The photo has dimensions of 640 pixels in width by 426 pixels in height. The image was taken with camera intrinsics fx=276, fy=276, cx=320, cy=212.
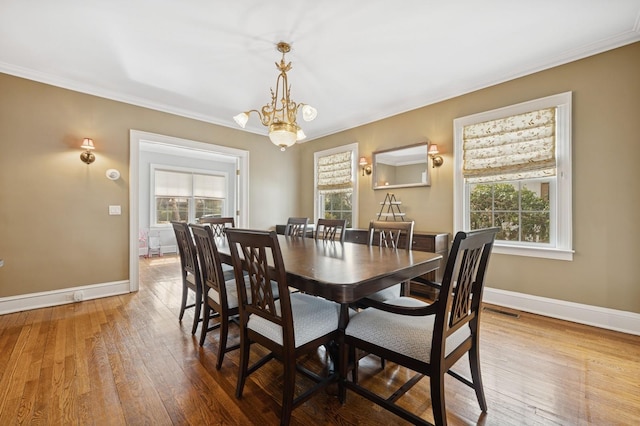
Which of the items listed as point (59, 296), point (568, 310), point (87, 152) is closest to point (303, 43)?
point (87, 152)

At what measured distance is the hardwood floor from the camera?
1482mm

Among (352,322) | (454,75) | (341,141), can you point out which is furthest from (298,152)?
(352,322)

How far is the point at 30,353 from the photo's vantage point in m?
2.11

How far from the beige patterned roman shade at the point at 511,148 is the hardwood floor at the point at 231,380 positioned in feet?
5.11

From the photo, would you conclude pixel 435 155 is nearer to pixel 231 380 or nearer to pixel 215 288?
pixel 215 288

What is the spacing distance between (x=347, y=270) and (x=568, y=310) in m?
2.66

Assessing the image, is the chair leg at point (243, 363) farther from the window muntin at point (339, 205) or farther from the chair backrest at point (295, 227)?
the window muntin at point (339, 205)

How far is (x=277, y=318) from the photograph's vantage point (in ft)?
4.59

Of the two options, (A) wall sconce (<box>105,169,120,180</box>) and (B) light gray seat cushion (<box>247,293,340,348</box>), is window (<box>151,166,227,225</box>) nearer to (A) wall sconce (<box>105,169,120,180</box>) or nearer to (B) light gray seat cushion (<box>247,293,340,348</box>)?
(A) wall sconce (<box>105,169,120,180</box>)

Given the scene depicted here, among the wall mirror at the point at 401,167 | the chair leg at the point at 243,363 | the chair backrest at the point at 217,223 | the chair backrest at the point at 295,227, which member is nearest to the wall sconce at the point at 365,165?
the wall mirror at the point at 401,167

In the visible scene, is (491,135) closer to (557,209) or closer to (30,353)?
(557,209)

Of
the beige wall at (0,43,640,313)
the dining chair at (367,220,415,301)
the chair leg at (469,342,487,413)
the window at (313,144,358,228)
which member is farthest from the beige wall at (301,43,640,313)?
the window at (313,144,358,228)

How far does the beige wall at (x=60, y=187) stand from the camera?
117 inches

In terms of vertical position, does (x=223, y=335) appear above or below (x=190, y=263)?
below
